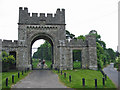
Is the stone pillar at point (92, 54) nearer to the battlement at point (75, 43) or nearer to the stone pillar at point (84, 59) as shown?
the stone pillar at point (84, 59)

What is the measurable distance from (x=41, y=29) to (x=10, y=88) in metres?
17.5

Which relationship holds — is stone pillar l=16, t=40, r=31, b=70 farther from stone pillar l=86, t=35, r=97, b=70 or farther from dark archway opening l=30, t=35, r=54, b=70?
stone pillar l=86, t=35, r=97, b=70

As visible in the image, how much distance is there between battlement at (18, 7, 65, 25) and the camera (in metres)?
27.9

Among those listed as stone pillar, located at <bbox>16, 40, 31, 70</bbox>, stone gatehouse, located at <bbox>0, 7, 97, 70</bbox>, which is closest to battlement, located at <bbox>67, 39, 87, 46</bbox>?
stone gatehouse, located at <bbox>0, 7, 97, 70</bbox>

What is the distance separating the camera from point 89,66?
90.5 feet

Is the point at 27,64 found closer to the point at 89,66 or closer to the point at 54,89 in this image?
the point at 89,66

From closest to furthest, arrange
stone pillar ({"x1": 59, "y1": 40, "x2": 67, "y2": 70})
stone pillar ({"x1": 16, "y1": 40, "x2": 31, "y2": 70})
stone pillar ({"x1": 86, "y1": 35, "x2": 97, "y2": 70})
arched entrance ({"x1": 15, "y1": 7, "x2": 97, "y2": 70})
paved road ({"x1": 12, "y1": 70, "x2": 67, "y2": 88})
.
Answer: paved road ({"x1": 12, "y1": 70, "x2": 67, "y2": 88}), stone pillar ({"x1": 16, "y1": 40, "x2": 31, "y2": 70}), stone pillar ({"x1": 59, "y1": 40, "x2": 67, "y2": 70}), arched entrance ({"x1": 15, "y1": 7, "x2": 97, "y2": 70}), stone pillar ({"x1": 86, "y1": 35, "x2": 97, "y2": 70})

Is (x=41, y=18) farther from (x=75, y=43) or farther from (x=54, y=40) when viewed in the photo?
(x=75, y=43)

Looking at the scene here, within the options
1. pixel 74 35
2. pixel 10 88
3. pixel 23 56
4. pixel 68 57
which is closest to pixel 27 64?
pixel 23 56

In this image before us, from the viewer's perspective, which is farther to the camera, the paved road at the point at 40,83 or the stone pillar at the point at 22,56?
the stone pillar at the point at 22,56

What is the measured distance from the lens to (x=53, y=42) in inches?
1101

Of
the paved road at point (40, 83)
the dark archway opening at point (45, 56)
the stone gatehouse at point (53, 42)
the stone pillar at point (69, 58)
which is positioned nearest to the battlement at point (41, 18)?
the stone gatehouse at point (53, 42)

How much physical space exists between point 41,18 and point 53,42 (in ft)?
16.9

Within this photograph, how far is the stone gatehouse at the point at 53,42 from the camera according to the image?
27.0 meters
